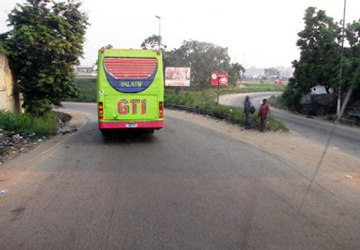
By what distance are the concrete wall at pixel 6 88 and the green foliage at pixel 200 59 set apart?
3147 centimetres

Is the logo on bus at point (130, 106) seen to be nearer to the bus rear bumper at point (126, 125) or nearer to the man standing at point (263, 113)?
the bus rear bumper at point (126, 125)

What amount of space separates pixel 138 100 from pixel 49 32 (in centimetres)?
872

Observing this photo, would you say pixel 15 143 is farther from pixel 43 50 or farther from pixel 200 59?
pixel 200 59

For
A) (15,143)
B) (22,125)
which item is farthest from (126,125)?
(22,125)

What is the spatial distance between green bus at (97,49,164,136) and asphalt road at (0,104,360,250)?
7.39 ft

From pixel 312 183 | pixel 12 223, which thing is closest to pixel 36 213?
pixel 12 223

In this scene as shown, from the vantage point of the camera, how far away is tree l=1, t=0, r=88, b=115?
18.0 metres

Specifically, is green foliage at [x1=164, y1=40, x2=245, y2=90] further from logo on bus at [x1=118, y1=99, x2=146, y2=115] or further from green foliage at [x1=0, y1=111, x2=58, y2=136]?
logo on bus at [x1=118, y1=99, x2=146, y2=115]

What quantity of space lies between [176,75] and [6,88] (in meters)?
25.7

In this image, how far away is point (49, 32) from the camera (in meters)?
18.4

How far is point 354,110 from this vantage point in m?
23.4

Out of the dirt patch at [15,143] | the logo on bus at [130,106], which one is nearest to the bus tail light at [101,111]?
the logo on bus at [130,106]

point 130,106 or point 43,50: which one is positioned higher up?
point 43,50

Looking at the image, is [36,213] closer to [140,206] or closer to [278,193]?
[140,206]
